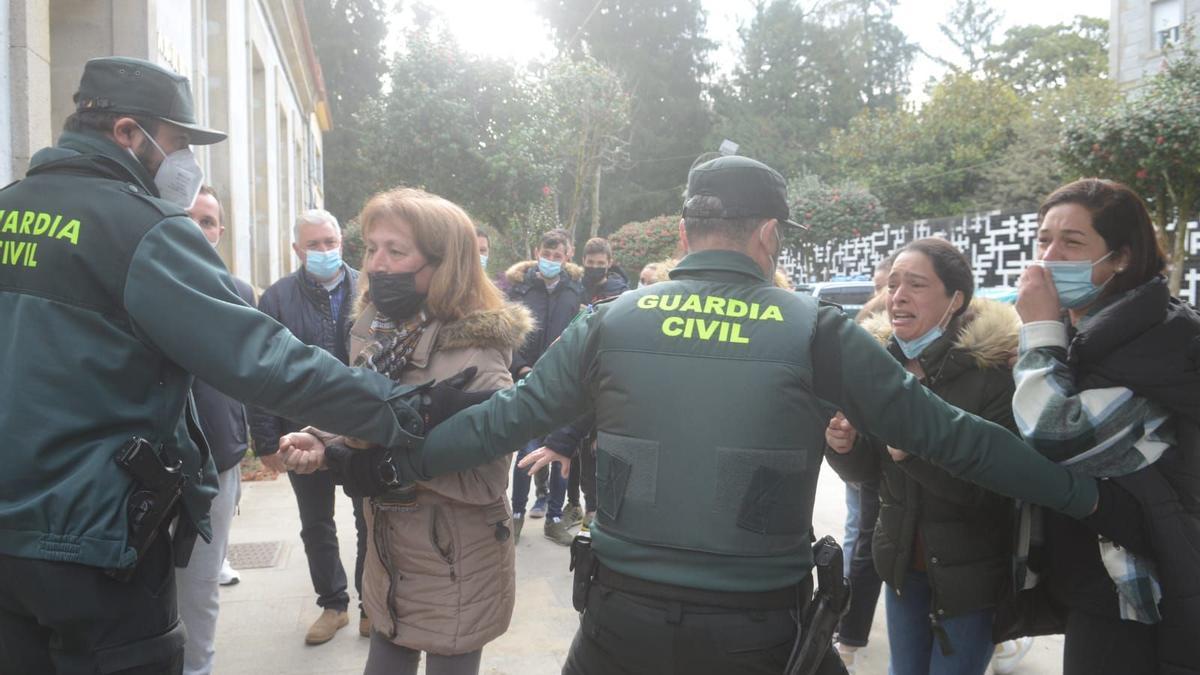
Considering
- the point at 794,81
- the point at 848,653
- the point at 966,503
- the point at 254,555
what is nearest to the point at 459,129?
the point at 254,555

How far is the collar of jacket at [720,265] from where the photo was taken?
81.5 inches

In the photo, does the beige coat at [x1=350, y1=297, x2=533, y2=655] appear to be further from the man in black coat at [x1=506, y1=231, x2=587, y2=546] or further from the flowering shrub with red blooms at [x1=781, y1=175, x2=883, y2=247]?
the flowering shrub with red blooms at [x1=781, y1=175, x2=883, y2=247]

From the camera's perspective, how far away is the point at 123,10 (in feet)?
17.4

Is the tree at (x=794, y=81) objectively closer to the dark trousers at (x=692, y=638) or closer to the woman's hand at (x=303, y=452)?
the woman's hand at (x=303, y=452)

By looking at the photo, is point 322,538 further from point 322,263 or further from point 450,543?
point 450,543

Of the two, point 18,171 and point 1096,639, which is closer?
point 1096,639

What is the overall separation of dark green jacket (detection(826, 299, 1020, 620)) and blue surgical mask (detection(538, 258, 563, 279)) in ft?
13.2

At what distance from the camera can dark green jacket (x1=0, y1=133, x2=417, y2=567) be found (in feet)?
6.18

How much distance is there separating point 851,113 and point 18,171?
4474 cm

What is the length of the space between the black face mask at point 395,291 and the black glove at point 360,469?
45cm

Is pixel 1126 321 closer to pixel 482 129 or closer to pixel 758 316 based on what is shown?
pixel 758 316

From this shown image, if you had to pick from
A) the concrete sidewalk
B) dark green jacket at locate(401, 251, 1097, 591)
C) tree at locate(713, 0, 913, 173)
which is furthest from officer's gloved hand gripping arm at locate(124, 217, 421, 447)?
tree at locate(713, 0, 913, 173)

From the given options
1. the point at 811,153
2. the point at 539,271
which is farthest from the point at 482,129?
the point at 811,153

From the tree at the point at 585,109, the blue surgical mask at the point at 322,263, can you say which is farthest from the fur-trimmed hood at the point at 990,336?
the tree at the point at 585,109
